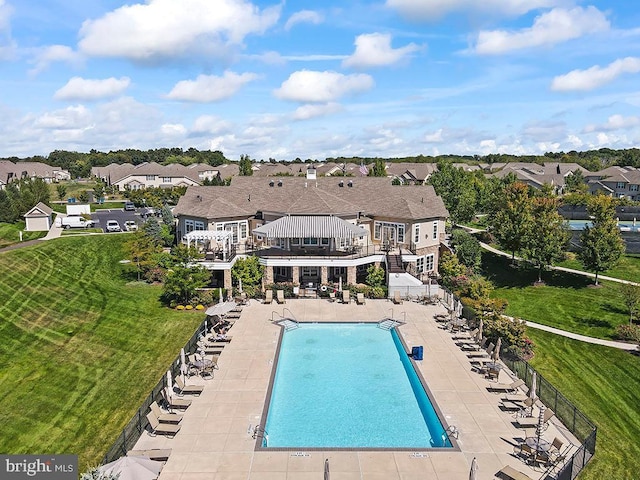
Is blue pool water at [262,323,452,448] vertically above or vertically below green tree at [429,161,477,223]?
below

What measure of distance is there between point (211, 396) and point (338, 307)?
16269 mm

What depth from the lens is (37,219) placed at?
57.9m

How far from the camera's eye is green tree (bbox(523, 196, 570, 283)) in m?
44.1

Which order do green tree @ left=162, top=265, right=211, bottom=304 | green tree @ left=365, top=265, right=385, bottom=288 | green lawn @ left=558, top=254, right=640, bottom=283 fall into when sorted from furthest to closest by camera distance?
1. green lawn @ left=558, top=254, right=640, bottom=283
2. green tree @ left=365, top=265, right=385, bottom=288
3. green tree @ left=162, top=265, right=211, bottom=304

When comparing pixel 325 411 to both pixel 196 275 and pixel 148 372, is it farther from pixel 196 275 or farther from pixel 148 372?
pixel 196 275

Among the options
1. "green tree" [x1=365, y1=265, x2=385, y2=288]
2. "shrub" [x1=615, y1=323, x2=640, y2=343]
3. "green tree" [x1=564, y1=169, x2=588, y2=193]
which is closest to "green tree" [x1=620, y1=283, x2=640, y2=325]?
"shrub" [x1=615, y1=323, x2=640, y2=343]

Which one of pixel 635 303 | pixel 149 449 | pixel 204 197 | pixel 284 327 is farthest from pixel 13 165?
pixel 635 303

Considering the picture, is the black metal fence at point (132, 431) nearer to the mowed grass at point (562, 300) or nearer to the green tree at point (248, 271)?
the green tree at point (248, 271)

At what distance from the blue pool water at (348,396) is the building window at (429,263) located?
654 inches

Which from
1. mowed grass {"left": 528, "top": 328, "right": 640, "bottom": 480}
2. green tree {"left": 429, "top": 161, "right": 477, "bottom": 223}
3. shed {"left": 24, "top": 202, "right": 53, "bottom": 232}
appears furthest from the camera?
green tree {"left": 429, "top": 161, "right": 477, "bottom": 223}

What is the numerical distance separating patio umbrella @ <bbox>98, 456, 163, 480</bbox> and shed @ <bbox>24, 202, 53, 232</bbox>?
51.5 meters

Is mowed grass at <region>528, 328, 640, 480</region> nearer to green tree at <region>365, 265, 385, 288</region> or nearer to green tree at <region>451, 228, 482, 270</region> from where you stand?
green tree at <region>365, 265, 385, 288</region>

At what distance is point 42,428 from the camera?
20266 millimetres

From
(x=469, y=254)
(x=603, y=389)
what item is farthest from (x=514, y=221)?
(x=603, y=389)
